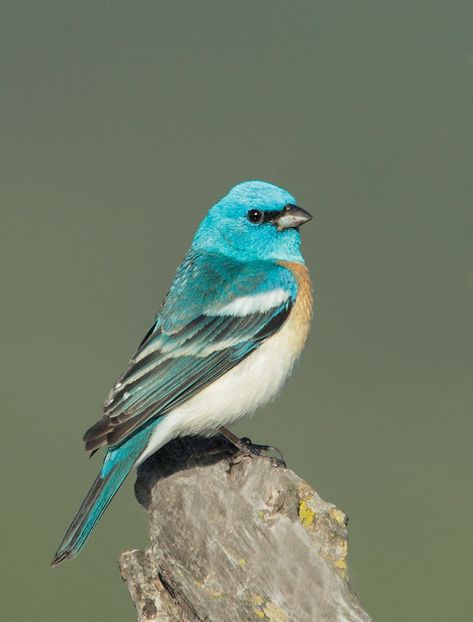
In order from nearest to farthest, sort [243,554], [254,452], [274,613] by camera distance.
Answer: [274,613]
[243,554]
[254,452]

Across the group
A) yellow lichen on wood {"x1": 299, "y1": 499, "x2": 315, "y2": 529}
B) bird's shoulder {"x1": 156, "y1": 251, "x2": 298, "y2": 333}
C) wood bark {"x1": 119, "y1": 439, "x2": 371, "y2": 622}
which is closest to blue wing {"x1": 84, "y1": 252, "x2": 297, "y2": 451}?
bird's shoulder {"x1": 156, "y1": 251, "x2": 298, "y2": 333}

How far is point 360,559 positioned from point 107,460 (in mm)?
4699

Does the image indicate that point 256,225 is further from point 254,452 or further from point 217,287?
point 254,452

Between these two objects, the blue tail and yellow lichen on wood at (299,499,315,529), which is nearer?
yellow lichen on wood at (299,499,315,529)

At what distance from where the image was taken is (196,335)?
22.8ft

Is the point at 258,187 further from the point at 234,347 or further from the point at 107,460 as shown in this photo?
the point at 107,460

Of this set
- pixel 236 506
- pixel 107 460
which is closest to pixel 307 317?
pixel 107 460

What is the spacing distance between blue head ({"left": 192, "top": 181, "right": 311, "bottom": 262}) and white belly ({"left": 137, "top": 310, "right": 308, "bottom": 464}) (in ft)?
2.20

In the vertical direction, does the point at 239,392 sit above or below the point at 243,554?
above

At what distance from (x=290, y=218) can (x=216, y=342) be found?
3.99ft

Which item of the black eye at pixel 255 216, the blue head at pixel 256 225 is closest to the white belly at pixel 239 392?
the blue head at pixel 256 225

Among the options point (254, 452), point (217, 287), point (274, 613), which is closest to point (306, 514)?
point (274, 613)

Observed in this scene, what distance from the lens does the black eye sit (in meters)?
7.82

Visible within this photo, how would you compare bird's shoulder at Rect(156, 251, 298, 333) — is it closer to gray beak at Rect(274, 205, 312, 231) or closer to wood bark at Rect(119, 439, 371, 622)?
gray beak at Rect(274, 205, 312, 231)
